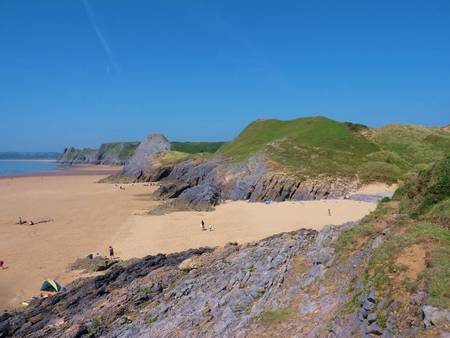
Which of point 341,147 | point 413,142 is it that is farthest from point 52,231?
point 413,142

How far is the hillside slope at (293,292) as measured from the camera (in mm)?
10234

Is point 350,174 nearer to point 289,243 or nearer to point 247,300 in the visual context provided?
point 289,243

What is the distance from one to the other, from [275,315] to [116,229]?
1169 inches

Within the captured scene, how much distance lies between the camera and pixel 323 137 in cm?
7719

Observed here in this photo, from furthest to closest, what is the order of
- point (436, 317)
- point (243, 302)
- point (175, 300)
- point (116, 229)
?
1. point (116, 229)
2. point (175, 300)
3. point (243, 302)
4. point (436, 317)

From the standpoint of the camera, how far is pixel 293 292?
14039 mm

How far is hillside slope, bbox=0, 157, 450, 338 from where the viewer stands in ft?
33.6

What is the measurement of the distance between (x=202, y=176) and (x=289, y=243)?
51.3 m

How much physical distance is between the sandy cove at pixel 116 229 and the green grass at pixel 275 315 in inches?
689

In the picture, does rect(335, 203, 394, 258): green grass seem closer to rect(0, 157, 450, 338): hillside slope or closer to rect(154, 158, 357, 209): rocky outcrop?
rect(0, 157, 450, 338): hillside slope

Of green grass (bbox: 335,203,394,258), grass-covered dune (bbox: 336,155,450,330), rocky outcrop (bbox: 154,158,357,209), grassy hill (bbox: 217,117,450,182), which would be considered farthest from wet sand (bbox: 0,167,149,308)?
grassy hill (bbox: 217,117,450,182)

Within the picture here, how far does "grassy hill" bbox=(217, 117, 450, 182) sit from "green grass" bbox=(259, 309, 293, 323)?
44917 mm

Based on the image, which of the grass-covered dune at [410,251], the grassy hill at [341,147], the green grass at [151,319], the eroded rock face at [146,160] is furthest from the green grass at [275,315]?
the eroded rock face at [146,160]

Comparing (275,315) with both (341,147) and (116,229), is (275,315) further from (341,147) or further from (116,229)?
(341,147)
